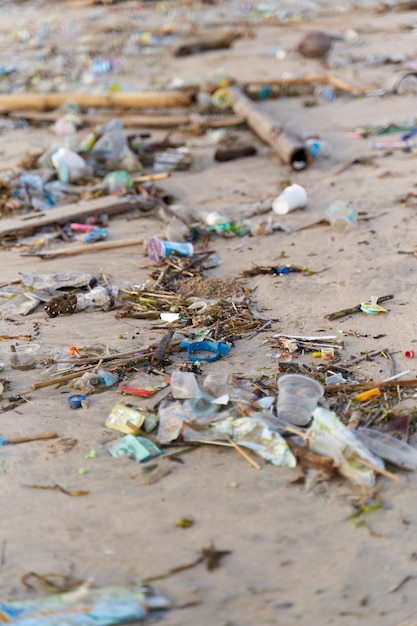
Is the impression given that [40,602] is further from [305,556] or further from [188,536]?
[305,556]

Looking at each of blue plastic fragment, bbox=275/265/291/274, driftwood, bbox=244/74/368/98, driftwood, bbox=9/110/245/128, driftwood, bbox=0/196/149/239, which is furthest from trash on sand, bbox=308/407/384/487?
driftwood, bbox=244/74/368/98

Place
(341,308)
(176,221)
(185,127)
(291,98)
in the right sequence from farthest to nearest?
1. (291,98)
2. (185,127)
3. (176,221)
4. (341,308)

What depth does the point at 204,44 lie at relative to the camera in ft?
40.4

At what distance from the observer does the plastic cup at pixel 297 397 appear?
3.16 m

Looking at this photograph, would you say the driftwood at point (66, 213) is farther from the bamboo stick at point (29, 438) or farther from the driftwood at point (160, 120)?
the bamboo stick at point (29, 438)

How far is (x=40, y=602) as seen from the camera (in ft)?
7.65

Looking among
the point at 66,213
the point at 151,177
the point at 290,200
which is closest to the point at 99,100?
the point at 151,177

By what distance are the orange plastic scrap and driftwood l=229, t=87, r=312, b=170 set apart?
398 centimetres

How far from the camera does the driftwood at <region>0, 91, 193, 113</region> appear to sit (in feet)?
29.5

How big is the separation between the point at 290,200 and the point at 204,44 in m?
7.46

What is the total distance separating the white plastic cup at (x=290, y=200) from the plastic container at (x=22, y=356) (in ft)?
8.76

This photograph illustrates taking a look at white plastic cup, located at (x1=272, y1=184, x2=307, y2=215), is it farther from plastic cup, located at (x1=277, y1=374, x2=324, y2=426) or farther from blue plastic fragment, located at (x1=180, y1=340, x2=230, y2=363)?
plastic cup, located at (x1=277, y1=374, x2=324, y2=426)

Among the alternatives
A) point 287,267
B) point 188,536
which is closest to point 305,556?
point 188,536

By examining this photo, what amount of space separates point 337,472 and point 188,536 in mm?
672
